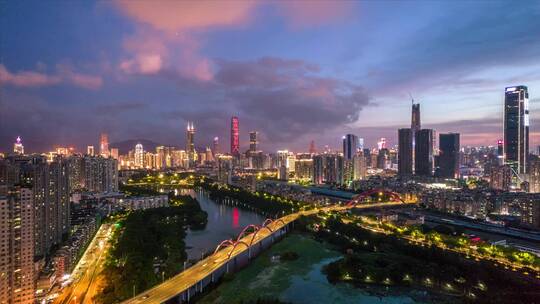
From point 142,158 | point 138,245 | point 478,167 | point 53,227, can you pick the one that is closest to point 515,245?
point 138,245

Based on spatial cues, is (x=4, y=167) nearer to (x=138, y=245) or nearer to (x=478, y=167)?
(x=138, y=245)

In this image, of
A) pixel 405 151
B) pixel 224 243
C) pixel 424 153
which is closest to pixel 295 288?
pixel 224 243

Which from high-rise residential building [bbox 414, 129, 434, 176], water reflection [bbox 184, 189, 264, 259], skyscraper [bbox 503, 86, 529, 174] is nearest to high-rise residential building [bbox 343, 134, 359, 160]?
high-rise residential building [bbox 414, 129, 434, 176]

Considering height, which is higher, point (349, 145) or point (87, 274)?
point (349, 145)

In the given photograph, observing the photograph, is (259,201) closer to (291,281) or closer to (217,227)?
(217,227)

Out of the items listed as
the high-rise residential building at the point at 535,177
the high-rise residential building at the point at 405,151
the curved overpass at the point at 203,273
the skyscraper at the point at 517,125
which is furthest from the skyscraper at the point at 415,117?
the curved overpass at the point at 203,273
